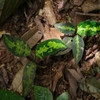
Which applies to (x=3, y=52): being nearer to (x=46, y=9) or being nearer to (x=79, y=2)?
(x=46, y=9)

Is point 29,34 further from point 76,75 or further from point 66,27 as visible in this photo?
point 76,75

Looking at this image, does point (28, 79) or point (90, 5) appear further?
point (90, 5)

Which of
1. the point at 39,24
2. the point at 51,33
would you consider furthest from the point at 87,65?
the point at 39,24

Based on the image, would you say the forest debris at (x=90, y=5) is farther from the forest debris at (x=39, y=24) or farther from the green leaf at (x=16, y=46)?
the green leaf at (x=16, y=46)

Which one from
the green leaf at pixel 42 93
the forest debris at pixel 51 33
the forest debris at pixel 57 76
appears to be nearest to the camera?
the green leaf at pixel 42 93

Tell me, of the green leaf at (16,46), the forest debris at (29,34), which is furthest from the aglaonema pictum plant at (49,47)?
the forest debris at (29,34)
